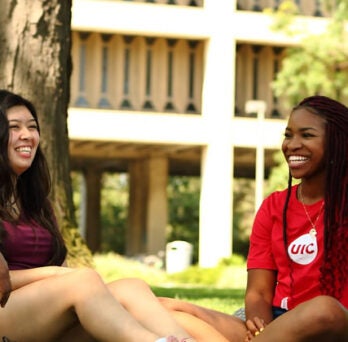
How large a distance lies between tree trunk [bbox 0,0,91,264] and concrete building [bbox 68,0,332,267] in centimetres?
1818

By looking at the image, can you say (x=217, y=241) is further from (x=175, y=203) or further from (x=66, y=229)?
(x=66, y=229)

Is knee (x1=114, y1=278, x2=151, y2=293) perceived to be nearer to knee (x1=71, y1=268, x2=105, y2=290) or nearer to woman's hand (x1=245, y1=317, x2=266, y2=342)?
knee (x1=71, y1=268, x2=105, y2=290)

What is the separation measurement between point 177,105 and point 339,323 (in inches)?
1000

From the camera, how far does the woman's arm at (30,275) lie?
4629mm

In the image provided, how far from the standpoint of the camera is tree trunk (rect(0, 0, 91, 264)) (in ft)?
29.7

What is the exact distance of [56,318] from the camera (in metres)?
4.49

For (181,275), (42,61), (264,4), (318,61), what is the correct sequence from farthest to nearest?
(264,4)
(318,61)
(181,275)
(42,61)

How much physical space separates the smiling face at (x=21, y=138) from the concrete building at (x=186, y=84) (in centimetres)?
2240

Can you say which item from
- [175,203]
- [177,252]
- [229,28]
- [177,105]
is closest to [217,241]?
[177,252]

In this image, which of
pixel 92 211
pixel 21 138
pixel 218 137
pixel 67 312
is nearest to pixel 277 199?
pixel 67 312

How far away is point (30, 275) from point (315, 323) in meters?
1.28

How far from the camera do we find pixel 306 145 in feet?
A: 15.3

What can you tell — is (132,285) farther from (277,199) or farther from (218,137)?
(218,137)

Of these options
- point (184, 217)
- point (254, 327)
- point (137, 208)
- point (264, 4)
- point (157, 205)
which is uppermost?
point (264, 4)
